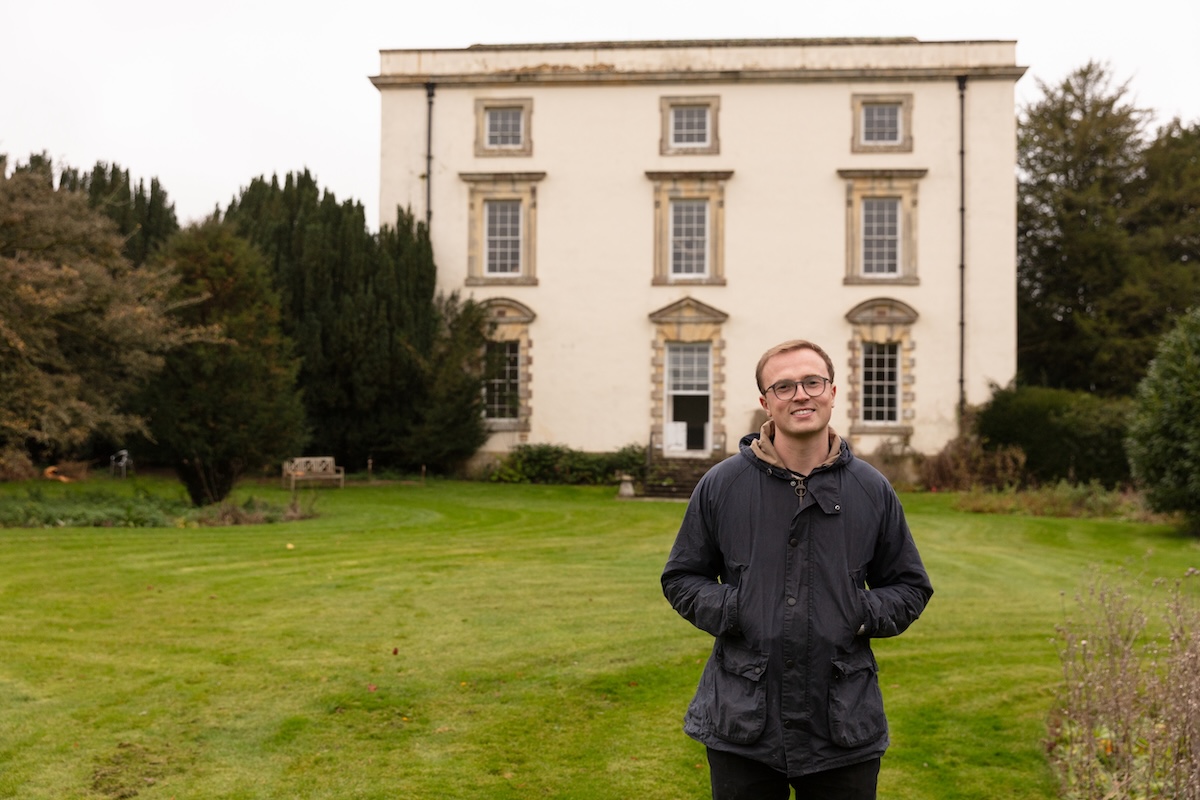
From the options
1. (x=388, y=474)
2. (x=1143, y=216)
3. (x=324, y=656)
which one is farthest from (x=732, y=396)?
(x=324, y=656)

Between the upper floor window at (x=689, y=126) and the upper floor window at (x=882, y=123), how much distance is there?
3.26 metres

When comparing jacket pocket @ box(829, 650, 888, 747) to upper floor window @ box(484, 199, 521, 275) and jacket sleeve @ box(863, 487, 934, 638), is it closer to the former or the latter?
jacket sleeve @ box(863, 487, 934, 638)

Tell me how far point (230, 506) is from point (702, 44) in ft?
54.8

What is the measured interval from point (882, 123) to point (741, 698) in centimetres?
2591

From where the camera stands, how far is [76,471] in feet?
75.7

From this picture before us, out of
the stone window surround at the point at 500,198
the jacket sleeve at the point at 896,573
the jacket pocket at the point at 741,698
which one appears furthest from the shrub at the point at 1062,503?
the jacket pocket at the point at 741,698

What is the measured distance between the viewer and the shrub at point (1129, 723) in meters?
4.69

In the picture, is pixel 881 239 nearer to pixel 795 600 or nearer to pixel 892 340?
pixel 892 340

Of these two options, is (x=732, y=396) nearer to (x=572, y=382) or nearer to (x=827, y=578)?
(x=572, y=382)

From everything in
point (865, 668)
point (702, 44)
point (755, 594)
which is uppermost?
point (702, 44)

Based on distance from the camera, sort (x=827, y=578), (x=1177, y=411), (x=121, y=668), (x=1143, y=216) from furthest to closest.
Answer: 1. (x=1143, y=216)
2. (x=1177, y=411)
3. (x=121, y=668)
4. (x=827, y=578)

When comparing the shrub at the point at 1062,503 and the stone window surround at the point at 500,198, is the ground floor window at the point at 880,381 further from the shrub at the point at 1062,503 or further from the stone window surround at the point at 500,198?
the stone window surround at the point at 500,198

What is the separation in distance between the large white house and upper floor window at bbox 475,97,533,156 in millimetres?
47

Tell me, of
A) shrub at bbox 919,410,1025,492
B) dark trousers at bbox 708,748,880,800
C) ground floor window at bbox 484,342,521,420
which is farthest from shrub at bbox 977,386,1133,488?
dark trousers at bbox 708,748,880,800
